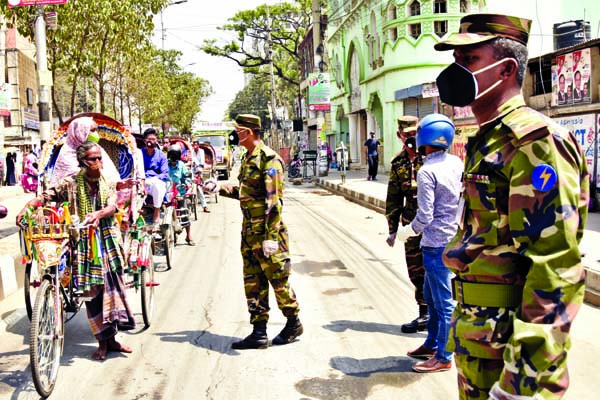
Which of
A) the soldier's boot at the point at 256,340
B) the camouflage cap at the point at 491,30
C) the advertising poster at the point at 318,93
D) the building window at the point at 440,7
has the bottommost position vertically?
the soldier's boot at the point at 256,340

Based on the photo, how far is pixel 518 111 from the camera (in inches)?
84.7

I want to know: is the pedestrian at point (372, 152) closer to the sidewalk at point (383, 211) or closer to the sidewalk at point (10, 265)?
the sidewalk at point (383, 211)

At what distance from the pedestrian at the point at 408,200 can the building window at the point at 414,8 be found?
2261cm

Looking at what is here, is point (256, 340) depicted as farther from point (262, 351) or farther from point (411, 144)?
point (411, 144)

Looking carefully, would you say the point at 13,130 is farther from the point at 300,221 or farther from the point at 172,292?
the point at 172,292

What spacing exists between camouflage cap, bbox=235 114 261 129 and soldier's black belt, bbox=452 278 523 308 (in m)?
3.40

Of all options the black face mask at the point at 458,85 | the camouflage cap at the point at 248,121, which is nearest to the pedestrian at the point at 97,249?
the camouflage cap at the point at 248,121

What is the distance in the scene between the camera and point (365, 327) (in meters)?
5.91

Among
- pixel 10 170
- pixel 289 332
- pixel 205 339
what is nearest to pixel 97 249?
pixel 205 339

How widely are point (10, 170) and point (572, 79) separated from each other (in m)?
23.5

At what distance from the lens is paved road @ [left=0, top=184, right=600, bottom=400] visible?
4.43 metres

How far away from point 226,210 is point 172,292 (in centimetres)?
1017

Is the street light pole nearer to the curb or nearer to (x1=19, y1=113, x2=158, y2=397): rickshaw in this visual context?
(x1=19, y1=113, x2=158, y2=397): rickshaw

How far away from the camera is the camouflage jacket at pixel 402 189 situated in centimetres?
551
